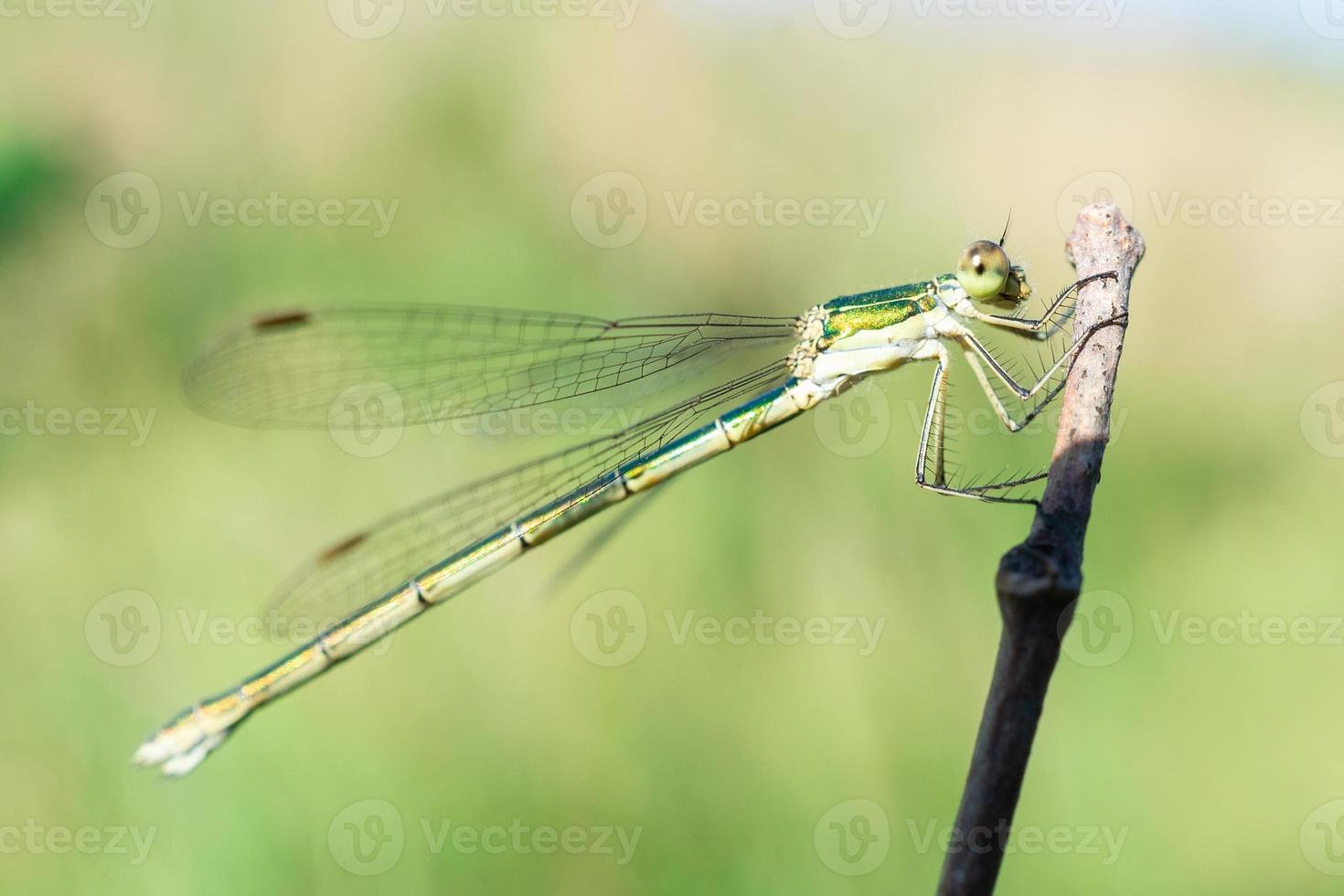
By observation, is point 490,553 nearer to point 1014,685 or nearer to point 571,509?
point 571,509

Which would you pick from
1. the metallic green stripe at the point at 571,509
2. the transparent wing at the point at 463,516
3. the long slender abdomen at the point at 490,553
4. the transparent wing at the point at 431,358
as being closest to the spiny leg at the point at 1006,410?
the long slender abdomen at the point at 490,553

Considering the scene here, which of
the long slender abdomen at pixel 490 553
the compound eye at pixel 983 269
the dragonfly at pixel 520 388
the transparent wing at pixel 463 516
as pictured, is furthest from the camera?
the transparent wing at pixel 463 516

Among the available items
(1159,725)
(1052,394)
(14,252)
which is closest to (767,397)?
(1052,394)

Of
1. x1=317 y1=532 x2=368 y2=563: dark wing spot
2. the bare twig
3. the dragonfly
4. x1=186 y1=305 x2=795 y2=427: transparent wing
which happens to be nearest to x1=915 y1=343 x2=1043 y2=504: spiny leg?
the dragonfly

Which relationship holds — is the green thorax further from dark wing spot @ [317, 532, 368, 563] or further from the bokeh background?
dark wing spot @ [317, 532, 368, 563]

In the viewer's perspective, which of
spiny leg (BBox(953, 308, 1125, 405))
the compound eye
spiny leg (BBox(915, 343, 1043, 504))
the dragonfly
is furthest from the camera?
the dragonfly

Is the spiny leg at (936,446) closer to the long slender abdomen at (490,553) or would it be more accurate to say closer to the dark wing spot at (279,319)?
the long slender abdomen at (490,553)
